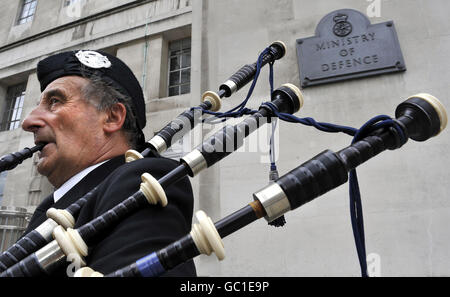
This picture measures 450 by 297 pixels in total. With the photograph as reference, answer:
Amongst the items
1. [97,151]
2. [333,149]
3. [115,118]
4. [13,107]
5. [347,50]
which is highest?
[13,107]

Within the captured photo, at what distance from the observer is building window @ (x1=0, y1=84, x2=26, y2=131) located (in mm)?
6703

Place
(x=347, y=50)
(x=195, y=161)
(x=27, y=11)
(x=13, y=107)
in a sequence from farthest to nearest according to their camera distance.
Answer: (x=27, y=11)
(x=13, y=107)
(x=347, y=50)
(x=195, y=161)

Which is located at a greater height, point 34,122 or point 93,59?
point 93,59

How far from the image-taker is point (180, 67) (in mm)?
5477


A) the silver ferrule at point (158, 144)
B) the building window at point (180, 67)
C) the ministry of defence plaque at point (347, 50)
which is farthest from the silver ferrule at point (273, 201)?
the building window at point (180, 67)

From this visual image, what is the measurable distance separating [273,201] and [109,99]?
0.95m

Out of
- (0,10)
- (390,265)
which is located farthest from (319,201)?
(0,10)

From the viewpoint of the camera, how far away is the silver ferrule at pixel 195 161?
83 cm

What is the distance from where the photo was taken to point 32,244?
2.69 ft

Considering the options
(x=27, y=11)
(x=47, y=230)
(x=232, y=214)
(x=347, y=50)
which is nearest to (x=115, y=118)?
(x=47, y=230)

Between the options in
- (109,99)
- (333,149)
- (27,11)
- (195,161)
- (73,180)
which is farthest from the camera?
(27,11)

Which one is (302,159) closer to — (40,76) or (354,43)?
(354,43)

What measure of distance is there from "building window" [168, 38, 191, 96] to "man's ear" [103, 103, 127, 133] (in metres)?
4.11

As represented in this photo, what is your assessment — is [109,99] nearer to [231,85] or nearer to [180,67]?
[231,85]
